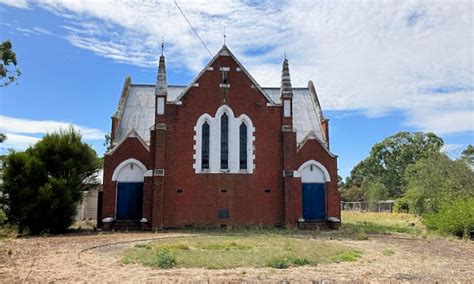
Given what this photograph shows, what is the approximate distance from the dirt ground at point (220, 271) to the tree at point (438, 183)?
13.8 meters

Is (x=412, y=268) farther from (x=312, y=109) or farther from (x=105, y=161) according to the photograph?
(x=312, y=109)

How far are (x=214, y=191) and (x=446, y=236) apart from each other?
12.8 metres

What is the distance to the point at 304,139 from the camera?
27.8m

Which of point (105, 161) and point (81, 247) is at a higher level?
point (105, 161)

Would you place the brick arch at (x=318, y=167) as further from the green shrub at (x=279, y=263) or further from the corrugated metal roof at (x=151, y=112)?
the green shrub at (x=279, y=263)

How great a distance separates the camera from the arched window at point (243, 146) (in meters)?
26.5

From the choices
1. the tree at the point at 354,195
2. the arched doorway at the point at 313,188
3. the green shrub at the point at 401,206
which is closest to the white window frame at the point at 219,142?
the arched doorway at the point at 313,188

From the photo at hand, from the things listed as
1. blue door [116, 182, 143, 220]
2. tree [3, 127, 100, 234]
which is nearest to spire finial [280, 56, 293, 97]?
blue door [116, 182, 143, 220]

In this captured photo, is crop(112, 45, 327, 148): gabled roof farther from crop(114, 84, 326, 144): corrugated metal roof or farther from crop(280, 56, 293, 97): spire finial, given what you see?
crop(280, 56, 293, 97): spire finial

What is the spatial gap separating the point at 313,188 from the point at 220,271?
55.5ft

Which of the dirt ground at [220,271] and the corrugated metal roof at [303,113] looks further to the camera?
the corrugated metal roof at [303,113]

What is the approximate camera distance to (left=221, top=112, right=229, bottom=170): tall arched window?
26.3 m

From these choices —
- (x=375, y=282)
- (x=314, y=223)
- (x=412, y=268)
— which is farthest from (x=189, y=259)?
(x=314, y=223)

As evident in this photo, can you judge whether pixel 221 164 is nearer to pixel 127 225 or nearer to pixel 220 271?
pixel 127 225
